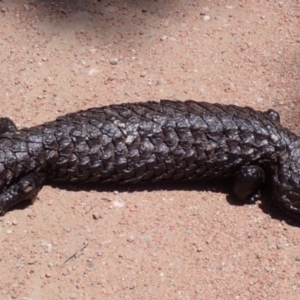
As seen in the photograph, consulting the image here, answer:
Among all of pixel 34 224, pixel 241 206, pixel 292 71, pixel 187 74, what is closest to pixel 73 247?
pixel 34 224

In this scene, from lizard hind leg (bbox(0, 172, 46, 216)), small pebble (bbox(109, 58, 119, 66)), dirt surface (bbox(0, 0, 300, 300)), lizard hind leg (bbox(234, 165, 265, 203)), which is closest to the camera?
dirt surface (bbox(0, 0, 300, 300))

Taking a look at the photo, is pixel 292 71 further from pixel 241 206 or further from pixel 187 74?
pixel 241 206

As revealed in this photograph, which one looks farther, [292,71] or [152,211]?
[292,71]

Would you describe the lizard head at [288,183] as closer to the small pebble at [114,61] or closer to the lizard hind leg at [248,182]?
the lizard hind leg at [248,182]

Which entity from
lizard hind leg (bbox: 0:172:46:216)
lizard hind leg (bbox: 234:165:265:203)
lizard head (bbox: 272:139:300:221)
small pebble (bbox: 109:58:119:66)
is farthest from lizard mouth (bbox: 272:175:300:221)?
small pebble (bbox: 109:58:119:66)

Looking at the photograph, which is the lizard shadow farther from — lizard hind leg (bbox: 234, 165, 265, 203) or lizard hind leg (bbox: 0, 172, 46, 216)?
lizard hind leg (bbox: 0, 172, 46, 216)
